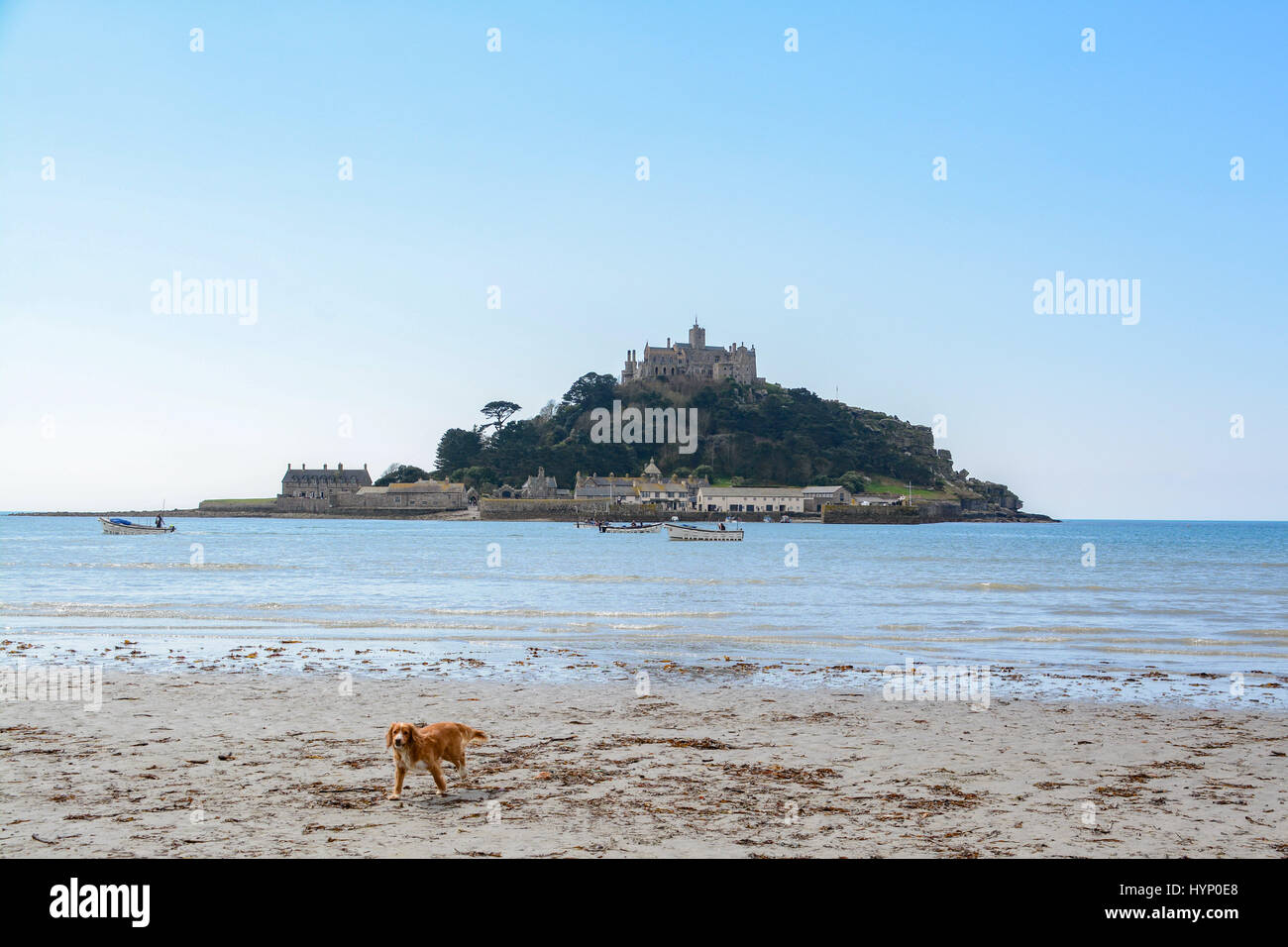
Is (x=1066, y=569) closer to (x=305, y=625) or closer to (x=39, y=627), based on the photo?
(x=305, y=625)

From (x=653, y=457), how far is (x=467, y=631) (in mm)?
171772

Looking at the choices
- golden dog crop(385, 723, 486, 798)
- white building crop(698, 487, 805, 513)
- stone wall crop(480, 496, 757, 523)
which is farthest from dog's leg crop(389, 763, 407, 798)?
white building crop(698, 487, 805, 513)

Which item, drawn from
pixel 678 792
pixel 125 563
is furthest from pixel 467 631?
pixel 125 563

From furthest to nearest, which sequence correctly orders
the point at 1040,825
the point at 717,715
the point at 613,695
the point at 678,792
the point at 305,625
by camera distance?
1. the point at 305,625
2. the point at 613,695
3. the point at 717,715
4. the point at 678,792
5. the point at 1040,825

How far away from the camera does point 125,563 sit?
1850 inches

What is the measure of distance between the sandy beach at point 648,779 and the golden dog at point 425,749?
0.47 ft

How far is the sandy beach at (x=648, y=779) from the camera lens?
19.7ft

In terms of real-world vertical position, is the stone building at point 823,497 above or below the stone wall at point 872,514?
above

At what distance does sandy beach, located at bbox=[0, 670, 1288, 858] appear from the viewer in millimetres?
6012

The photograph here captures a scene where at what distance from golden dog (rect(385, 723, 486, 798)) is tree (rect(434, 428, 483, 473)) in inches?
7118

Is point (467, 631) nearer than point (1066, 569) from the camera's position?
Yes

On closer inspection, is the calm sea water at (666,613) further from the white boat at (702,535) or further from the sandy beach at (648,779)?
the white boat at (702,535)

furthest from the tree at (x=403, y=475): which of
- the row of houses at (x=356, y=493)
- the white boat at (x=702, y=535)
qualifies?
the white boat at (x=702, y=535)
